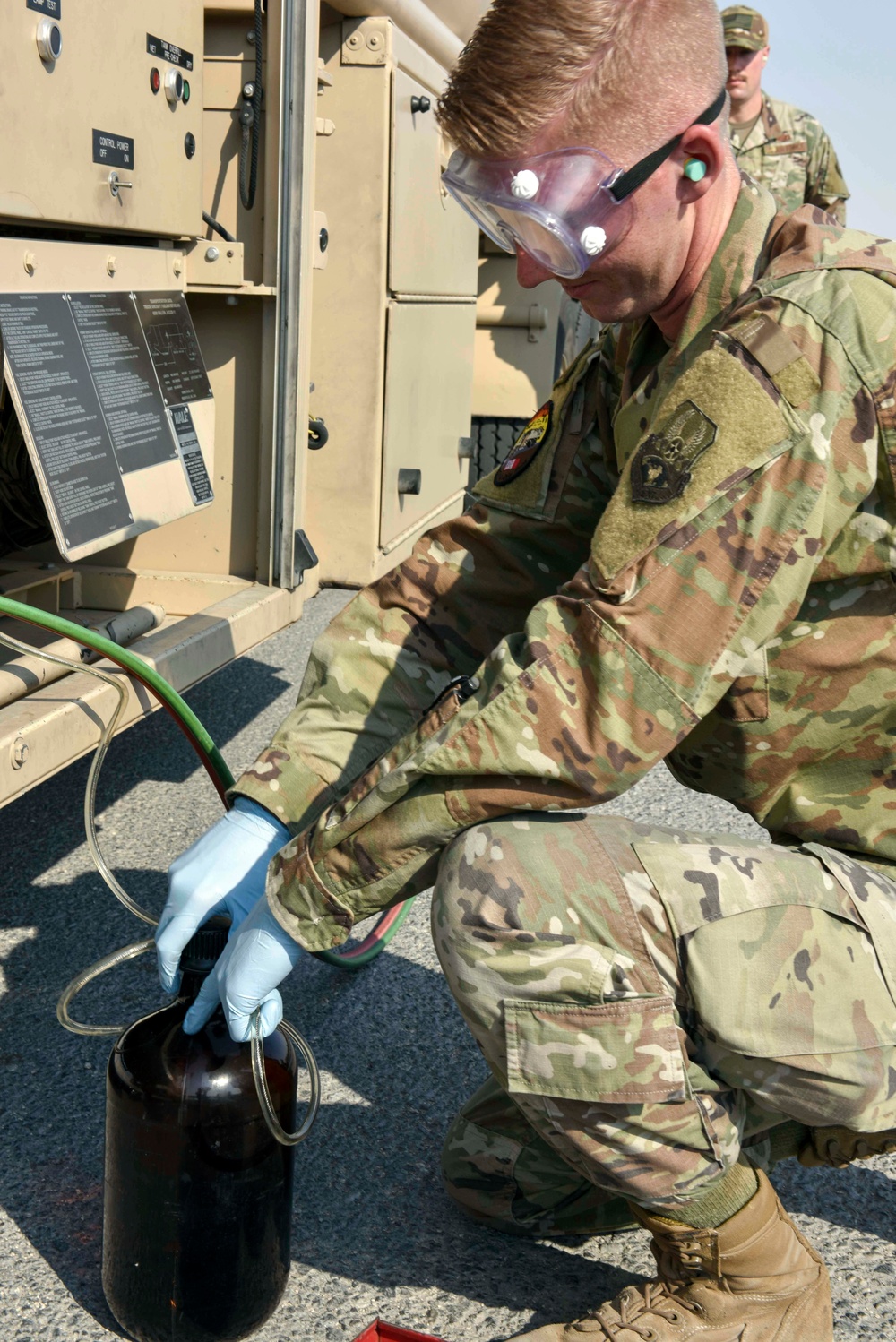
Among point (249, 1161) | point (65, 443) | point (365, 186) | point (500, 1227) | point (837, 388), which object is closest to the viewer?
point (837, 388)

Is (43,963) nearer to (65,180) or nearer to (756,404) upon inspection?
(65,180)

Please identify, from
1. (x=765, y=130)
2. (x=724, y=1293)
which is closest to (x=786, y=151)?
(x=765, y=130)

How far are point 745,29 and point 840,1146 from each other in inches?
184

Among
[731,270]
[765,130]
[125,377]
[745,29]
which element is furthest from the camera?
[765,130]

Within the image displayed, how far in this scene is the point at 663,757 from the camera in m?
1.46

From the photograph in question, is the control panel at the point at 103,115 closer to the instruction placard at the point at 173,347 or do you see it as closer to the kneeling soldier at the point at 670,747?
the instruction placard at the point at 173,347

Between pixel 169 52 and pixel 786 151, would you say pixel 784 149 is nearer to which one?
pixel 786 151

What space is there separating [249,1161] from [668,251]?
43.6 inches

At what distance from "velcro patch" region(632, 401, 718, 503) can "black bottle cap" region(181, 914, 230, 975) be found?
2.18ft

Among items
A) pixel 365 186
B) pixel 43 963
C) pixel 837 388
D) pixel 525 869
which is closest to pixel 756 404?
pixel 837 388

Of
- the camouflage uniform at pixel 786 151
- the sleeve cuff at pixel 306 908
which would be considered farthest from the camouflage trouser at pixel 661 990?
the camouflage uniform at pixel 786 151

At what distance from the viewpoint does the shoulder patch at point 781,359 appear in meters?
1.34

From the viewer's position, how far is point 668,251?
1506mm

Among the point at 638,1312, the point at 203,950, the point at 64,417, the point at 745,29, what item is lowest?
the point at 638,1312
